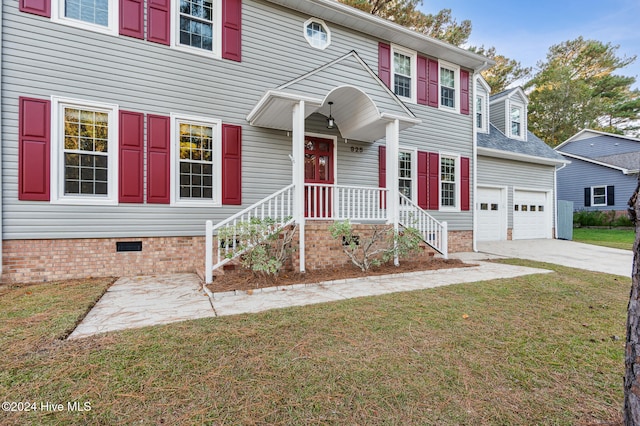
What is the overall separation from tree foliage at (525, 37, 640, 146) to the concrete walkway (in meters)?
23.6

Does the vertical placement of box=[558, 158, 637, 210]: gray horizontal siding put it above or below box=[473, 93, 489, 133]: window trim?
below

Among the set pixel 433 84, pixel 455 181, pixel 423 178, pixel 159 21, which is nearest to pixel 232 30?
pixel 159 21

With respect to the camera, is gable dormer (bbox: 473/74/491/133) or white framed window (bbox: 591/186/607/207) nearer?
gable dormer (bbox: 473/74/491/133)

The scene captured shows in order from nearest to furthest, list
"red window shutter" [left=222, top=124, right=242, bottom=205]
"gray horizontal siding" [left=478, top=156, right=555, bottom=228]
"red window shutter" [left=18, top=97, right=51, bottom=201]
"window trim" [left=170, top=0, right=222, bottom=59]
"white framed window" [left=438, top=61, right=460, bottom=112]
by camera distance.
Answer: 1. "red window shutter" [left=18, top=97, right=51, bottom=201]
2. "window trim" [left=170, top=0, right=222, bottom=59]
3. "red window shutter" [left=222, top=124, right=242, bottom=205]
4. "white framed window" [left=438, top=61, right=460, bottom=112]
5. "gray horizontal siding" [left=478, top=156, right=555, bottom=228]

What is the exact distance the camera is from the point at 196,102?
255 inches

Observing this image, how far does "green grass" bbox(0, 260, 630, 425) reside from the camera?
1.77 meters

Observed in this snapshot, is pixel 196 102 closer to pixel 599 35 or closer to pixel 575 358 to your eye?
pixel 575 358

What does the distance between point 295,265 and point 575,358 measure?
13.9ft

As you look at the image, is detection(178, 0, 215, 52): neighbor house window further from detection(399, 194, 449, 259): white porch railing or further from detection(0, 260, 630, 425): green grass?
detection(399, 194, 449, 259): white porch railing

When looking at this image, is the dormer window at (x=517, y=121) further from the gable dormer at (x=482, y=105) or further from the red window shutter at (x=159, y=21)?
the red window shutter at (x=159, y=21)

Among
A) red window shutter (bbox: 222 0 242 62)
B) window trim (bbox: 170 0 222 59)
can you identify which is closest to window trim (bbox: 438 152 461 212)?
red window shutter (bbox: 222 0 242 62)

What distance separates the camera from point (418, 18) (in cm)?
1564

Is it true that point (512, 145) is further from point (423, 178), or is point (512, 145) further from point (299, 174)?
point (299, 174)

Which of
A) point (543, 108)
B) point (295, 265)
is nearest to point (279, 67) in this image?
point (295, 265)
